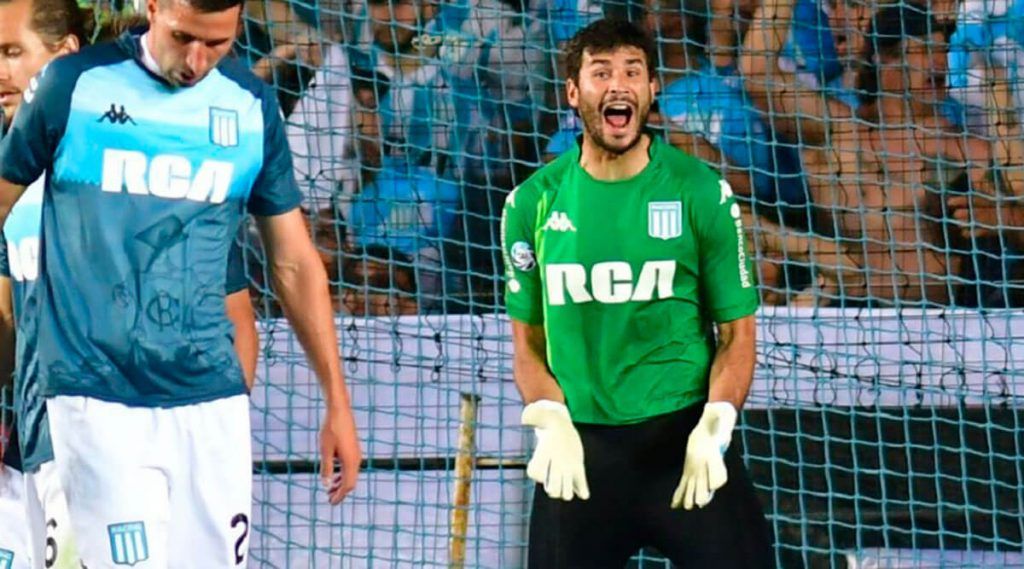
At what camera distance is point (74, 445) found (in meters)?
3.30

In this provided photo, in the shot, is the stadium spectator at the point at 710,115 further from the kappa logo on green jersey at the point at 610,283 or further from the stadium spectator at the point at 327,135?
the kappa logo on green jersey at the point at 610,283

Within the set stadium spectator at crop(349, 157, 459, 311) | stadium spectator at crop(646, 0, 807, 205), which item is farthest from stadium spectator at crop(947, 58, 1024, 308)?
stadium spectator at crop(349, 157, 459, 311)

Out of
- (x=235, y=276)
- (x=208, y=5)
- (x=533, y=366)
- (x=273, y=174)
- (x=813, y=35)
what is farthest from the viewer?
Answer: (x=813, y=35)

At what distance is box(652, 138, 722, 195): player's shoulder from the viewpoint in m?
4.08

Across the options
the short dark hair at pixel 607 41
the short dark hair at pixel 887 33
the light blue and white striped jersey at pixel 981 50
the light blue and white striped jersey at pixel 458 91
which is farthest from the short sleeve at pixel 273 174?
the light blue and white striped jersey at pixel 981 50

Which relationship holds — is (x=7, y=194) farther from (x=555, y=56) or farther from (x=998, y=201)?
(x=998, y=201)

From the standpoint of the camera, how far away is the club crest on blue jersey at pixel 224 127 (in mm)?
3361

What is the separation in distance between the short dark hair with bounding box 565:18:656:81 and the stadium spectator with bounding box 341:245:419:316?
A: 184cm

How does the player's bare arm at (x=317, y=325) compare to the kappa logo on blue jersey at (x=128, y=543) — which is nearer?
the kappa logo on blue jersey at (x=128, y=543)

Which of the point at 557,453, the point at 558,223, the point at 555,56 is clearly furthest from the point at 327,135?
the point at 557,453

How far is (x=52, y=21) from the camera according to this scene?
3.90 m

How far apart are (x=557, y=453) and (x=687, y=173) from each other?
703mm

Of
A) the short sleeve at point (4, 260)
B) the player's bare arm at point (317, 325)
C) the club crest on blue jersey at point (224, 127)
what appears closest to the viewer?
the club crest on blue jersey at point (224, 127)

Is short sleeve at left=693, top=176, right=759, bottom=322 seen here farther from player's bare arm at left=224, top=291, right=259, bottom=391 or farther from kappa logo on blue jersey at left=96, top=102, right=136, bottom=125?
kappa logo on blue jersey at left=96, top=102, right=136, bottom=125
